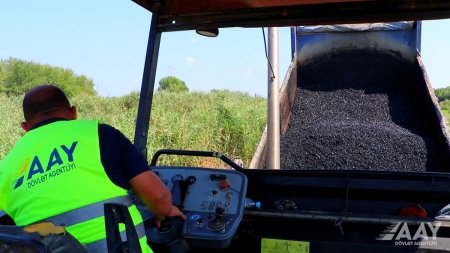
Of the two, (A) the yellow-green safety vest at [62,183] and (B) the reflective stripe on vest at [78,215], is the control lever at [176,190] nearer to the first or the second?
(A) the yellow-green safety vest at [62,183]

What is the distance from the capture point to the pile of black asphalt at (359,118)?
196 inches

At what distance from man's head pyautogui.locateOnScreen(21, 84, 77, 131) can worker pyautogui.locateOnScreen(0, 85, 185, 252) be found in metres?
0.02

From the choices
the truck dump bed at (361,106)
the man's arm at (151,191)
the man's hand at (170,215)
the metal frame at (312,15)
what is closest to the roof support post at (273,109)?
the truck dump bed at (361,106)

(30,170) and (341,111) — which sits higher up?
(341,111)

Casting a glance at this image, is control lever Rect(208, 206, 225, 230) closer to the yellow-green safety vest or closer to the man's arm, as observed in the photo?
the man's arm

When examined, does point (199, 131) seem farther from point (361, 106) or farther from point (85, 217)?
point (85, 217)

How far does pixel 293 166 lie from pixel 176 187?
295 cm

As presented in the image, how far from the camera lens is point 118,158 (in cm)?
171

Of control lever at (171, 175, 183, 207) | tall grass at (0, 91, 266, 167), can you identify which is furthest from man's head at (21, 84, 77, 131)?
tall grass at (0, 91, 266, 167)

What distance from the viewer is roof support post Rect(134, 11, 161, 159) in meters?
2.65

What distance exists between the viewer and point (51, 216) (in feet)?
5.04

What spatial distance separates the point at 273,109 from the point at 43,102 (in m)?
3.78

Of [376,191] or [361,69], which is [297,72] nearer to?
[361,69]

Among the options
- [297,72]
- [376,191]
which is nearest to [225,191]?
[376,191]
